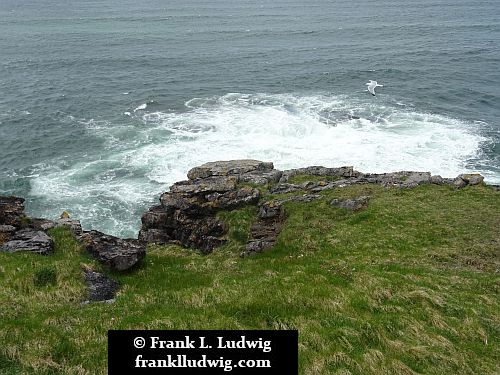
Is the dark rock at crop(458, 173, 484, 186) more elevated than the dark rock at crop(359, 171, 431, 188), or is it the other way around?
the dark rock at crop(458, 173, 484, 186)

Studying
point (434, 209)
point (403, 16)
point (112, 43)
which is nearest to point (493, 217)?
point (434, 209)

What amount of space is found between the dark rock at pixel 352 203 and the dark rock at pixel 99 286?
→ 1726 cm

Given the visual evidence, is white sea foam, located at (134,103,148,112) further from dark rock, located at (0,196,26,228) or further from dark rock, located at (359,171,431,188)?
dark rock, located at (0,196,26,228)

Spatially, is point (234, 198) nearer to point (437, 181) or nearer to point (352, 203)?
point (352, 203)

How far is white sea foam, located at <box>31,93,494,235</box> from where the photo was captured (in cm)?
4747

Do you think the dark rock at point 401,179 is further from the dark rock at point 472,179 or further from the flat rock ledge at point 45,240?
the flat rock ledge at point 45,240

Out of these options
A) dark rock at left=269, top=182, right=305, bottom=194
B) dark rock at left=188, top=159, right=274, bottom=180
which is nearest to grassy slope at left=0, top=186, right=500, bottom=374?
dark rock at left=269, top=182, right=305, bottom=194

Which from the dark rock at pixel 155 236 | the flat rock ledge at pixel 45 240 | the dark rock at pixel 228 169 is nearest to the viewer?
the flat rock ledge at pixel 45 240

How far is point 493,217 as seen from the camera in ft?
95.7

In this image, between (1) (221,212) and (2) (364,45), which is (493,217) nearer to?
(1) (221,212)

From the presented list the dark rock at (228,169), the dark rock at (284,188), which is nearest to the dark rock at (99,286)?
the dark rock at (284,188)

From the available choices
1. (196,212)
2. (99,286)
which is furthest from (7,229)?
(196,212)

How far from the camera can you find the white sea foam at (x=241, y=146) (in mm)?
47469

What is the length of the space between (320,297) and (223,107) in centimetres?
5862
